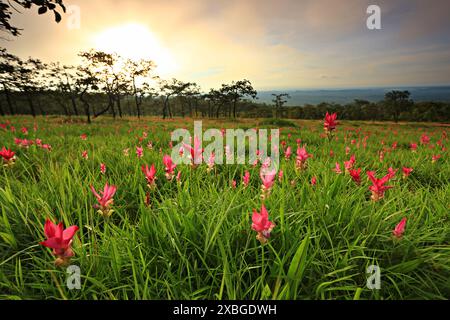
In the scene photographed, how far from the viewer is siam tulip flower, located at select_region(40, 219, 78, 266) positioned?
883mm

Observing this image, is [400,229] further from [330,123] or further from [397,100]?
[397,100]

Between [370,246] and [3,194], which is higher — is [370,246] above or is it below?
below

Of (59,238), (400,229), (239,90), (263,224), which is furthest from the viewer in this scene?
(239,90)

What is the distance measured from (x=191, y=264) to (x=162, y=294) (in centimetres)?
21

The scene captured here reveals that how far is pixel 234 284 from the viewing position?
117cm

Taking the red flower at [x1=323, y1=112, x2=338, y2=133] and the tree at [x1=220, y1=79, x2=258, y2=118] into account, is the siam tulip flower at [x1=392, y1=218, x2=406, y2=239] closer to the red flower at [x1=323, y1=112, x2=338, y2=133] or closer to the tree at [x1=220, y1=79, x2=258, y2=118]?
the red flower at [x1=323, y1=112, x2=338, y2=133]

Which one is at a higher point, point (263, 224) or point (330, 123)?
point (330, 123)

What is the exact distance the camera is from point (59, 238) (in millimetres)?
901

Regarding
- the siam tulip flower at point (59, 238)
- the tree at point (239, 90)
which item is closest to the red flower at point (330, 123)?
the siam tulip flower at point (59, 238)

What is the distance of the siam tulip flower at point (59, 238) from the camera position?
88 centimetres

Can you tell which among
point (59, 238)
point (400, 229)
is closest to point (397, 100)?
point (400, 229)

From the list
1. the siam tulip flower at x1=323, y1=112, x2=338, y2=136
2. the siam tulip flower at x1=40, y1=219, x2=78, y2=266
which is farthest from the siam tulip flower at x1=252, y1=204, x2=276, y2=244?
the siam tulip flower at x1=323, y1=112, x2=338, y2=136
